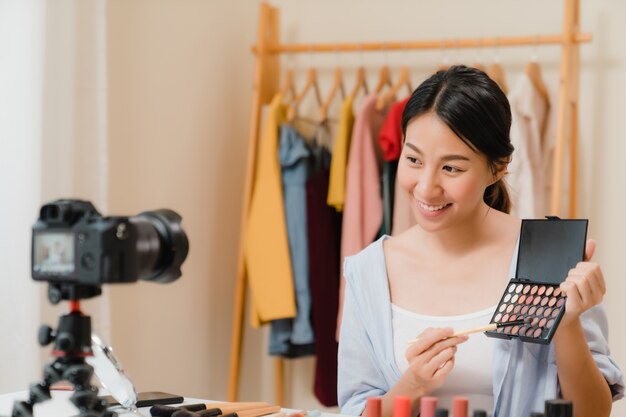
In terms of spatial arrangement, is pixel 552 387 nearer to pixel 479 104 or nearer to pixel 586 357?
pixel 586 357

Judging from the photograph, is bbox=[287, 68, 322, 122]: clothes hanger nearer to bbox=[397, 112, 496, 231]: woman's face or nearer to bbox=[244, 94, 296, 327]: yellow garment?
bbox=[244, 94, 296, 327]: yellow garment

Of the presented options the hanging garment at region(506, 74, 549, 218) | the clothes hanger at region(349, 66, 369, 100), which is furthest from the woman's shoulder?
the clothes hanger at region(349, 66, 369, 100)

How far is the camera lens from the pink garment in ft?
5.77

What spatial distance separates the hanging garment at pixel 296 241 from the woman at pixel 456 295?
1184 millimetres

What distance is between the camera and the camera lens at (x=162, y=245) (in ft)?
3.26

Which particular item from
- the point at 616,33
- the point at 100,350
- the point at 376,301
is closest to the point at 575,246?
the point at 376,301

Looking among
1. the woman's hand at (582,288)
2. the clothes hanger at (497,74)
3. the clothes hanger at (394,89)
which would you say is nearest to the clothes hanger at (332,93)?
the clothes hanger at (394,89)

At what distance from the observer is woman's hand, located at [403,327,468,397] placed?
1388mm

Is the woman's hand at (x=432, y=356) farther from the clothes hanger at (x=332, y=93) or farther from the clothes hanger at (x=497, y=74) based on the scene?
the clothes hanger at (x=332, y=93)

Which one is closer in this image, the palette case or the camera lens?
the camera lens

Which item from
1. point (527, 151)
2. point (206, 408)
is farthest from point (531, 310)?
point (527, 151)

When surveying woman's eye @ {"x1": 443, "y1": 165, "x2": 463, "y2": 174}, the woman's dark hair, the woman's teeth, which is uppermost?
the woman's dark hair

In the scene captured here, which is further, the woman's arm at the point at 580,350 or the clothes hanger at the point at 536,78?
the clothes hanger at the point at 536,78

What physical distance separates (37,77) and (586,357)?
1.47 m
